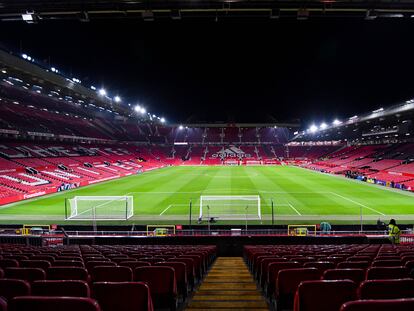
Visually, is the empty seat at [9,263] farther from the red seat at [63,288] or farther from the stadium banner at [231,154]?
the stadium banner at [231,154]

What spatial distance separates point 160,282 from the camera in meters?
4.19

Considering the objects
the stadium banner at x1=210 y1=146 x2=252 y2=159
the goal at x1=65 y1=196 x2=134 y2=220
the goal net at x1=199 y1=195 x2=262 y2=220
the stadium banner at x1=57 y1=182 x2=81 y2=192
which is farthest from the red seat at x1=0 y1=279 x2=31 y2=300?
the stadium banner at x1=210 y1=146 x2=252 y2=159

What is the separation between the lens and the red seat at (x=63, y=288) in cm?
273

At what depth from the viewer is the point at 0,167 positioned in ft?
116

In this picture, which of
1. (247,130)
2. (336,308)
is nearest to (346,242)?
(336,308)

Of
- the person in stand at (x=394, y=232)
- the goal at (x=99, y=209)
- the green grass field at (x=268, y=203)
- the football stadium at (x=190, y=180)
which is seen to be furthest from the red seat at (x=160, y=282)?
the goal at (x=99, y=209)

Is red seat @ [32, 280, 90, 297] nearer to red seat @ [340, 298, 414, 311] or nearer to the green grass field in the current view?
red seat @ [340, 298, 414, 311]

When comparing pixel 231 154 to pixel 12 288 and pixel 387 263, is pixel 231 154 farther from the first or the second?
pixel 12 288

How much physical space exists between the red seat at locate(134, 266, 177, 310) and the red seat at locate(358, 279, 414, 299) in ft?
7.70

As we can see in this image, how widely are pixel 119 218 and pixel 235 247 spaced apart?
1174cm

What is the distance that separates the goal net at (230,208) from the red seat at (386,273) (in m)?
16.1

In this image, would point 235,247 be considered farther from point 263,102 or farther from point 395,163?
point 263,102

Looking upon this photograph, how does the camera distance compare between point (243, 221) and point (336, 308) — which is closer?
point (336, 308)

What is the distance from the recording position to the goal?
74.5 ft
